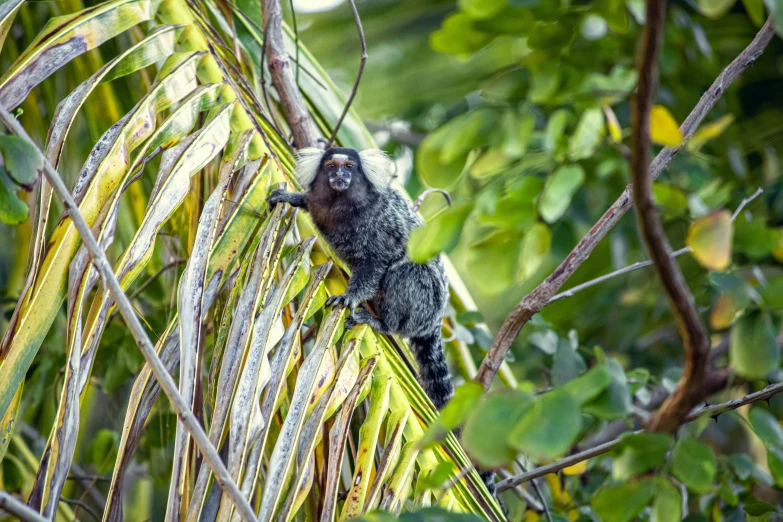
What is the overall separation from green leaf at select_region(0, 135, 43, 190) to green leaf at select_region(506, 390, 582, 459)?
0.76 meters

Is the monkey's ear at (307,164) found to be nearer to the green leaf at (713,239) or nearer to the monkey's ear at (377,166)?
the monkey's ear at (377,166)

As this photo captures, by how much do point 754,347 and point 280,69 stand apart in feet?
6.64

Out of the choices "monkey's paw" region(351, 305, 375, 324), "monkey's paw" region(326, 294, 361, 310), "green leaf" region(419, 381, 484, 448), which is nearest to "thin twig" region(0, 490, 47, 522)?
"green leaf" region(419, 381, 484, 448)

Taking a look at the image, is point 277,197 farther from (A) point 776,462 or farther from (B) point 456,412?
(A) point 776,462

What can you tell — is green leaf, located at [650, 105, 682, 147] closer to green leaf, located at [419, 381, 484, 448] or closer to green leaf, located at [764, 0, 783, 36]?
green leaf, located at [764, 0, 783, 36]

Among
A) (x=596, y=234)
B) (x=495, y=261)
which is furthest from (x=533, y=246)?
(x=596, y=234)

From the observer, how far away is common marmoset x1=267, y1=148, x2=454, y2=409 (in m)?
3.03

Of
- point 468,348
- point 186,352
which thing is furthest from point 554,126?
point 468,348

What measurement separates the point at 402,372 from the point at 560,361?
2.79ft

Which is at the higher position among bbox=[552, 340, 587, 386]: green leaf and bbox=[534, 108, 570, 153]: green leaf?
bbox=[534, 108, 570, 153]: green leaf

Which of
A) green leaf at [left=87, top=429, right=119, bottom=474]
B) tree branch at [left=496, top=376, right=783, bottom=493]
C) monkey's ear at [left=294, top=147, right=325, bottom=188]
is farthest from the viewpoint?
green leaf at [left=87, top=429, right=119, bottom=474]

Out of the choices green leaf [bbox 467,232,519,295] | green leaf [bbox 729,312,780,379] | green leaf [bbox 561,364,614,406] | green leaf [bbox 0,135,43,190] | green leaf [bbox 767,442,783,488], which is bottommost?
green leaf [bbox 767,442,783,488]

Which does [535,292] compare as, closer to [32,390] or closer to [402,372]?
[402,372]

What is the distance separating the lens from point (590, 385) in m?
0.97
